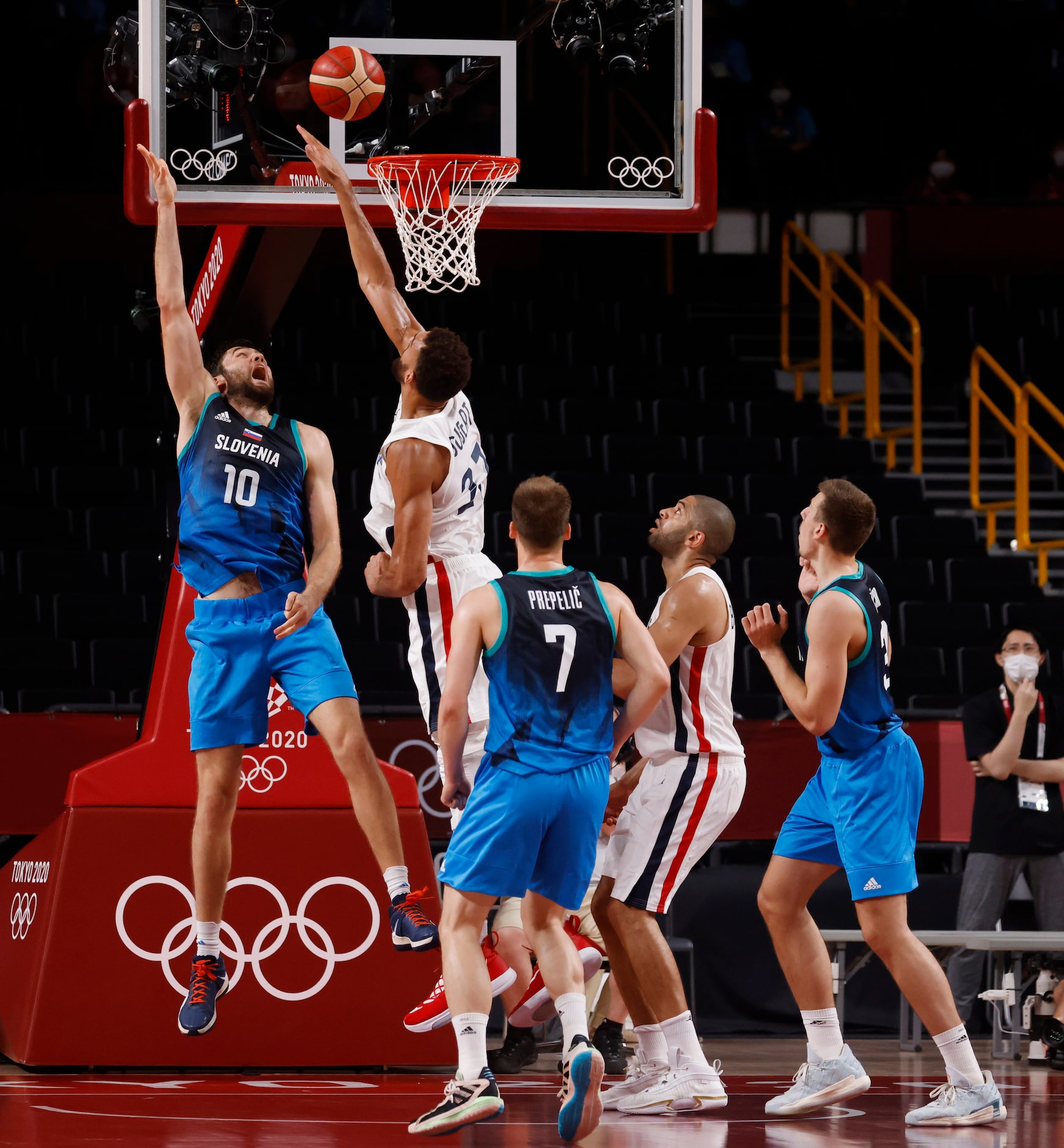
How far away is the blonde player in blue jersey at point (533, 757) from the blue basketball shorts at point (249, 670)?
0.96 metres

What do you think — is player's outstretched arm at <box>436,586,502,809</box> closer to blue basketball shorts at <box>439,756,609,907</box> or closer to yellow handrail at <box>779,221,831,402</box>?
blue basketball shorts at <box>439,756,609,907</box>

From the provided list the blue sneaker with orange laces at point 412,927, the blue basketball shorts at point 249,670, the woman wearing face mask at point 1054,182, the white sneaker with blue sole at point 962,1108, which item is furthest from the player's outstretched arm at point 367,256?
the woman wearing face mask at point 1054,182

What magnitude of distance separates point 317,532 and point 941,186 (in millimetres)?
14726

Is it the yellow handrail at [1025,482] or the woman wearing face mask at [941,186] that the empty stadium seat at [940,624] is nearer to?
the yellow handrail at [1025,482]

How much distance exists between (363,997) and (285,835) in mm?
830

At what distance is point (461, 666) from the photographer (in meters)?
5.85

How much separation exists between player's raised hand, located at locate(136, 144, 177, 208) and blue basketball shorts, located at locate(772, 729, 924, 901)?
11.1 feet

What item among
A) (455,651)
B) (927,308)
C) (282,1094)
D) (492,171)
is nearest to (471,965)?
(455,651)

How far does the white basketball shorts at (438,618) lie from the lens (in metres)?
6.99

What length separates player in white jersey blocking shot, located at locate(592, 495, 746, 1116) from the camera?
22.4ft

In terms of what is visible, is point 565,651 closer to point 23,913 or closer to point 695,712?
point 695,712

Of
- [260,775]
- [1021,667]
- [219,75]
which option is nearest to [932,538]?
[1021,667]

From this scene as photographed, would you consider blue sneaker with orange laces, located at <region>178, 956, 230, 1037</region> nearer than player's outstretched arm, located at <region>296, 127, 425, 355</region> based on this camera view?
Yes

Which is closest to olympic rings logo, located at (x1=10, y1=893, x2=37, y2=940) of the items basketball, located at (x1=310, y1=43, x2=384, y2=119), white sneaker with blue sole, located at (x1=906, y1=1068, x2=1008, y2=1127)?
basketball, located at (x1=310, y1=43, x2=384, y2=119)
